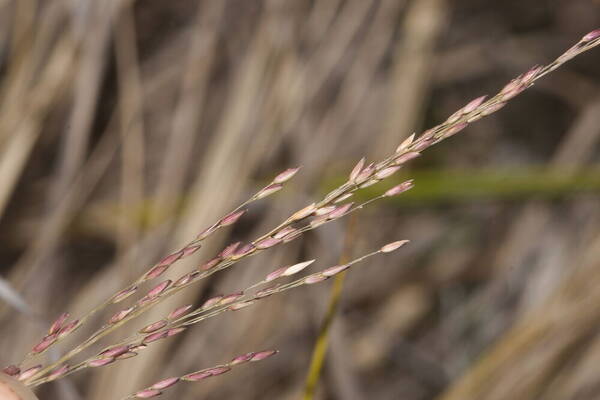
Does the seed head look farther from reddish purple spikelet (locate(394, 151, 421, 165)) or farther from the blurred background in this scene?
the blurred background

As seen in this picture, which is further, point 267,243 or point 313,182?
point 313,182

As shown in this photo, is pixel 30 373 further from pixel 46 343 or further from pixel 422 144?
pixel 422 144

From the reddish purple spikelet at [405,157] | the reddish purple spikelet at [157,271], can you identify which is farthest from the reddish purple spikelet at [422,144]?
the reddish purple spikelet at [157,271]

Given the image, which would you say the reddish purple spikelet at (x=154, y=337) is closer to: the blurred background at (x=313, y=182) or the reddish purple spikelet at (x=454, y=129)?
the reddish purple spikelet at (x=454, y=129)

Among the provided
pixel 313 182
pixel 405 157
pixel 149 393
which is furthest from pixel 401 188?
pixel 313 182

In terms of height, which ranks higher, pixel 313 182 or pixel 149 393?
pixel 313 182

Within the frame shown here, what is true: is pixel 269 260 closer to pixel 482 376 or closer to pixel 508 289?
pixel 482 376

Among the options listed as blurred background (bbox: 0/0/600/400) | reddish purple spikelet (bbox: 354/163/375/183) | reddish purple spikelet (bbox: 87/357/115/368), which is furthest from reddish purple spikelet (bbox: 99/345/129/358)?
blurred background (bbox: 0/0/600/400)

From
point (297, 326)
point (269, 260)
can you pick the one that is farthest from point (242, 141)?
point (297, 326)
